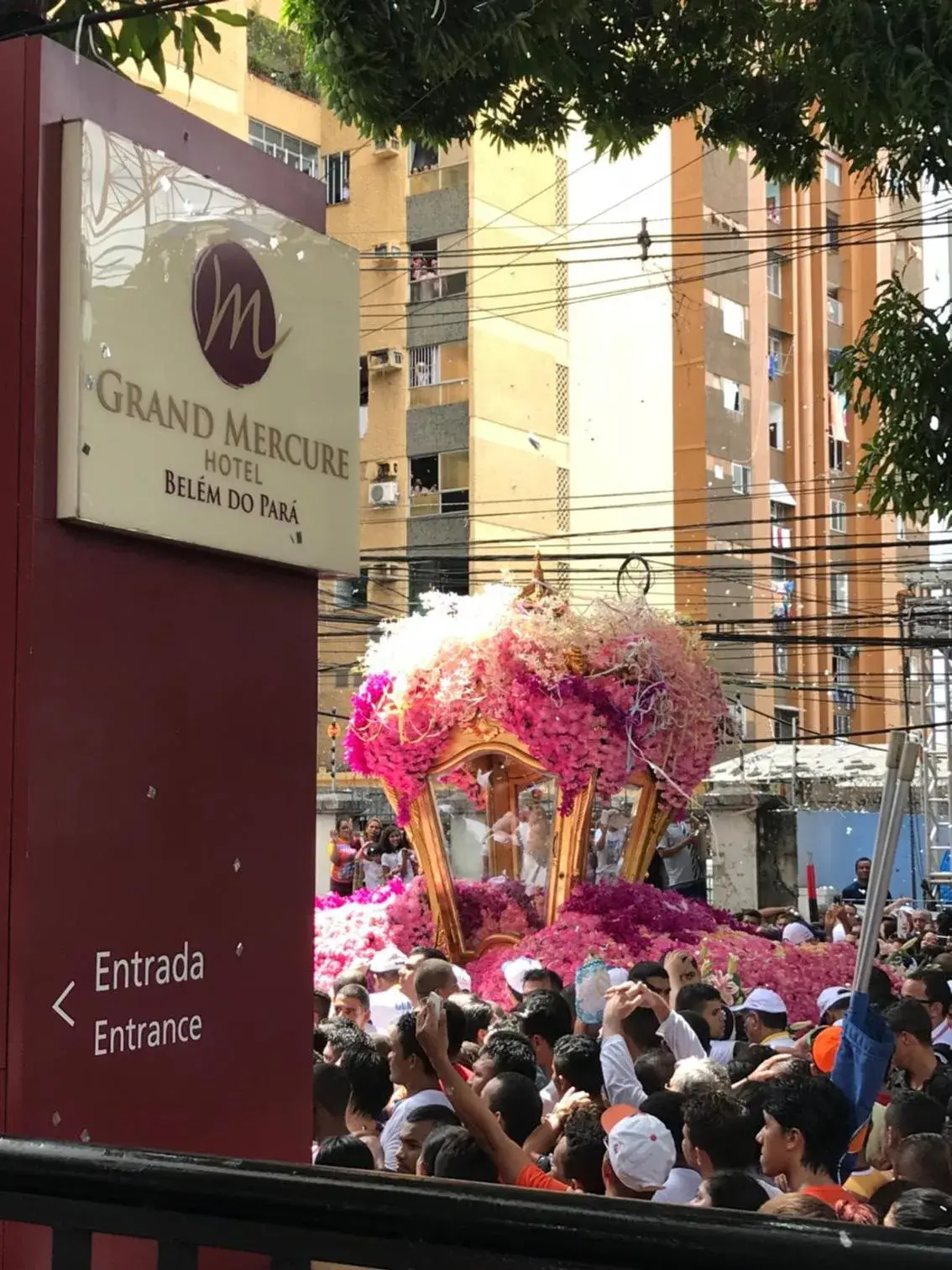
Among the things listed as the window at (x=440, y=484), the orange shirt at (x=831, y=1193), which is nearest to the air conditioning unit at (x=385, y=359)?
the window at (x=440, y=484)

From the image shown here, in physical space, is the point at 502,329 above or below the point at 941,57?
above

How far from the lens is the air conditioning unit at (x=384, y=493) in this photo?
35.7 metres

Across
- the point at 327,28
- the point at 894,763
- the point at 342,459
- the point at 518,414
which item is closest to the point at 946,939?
the point at 894,763

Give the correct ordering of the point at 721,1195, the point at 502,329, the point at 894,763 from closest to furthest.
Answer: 1. the point at 721,1195
2. the point at 894,763
3. the point at 502,329

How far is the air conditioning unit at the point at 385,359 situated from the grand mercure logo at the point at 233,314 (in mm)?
33124

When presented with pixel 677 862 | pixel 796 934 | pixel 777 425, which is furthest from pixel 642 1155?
pixel 777 425

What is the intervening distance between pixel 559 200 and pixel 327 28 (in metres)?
32.9

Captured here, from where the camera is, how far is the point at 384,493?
35750 millimetres

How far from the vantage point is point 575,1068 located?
6.28 meters

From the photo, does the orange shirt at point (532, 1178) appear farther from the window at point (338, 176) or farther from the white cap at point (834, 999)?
the window at point (338, 176)

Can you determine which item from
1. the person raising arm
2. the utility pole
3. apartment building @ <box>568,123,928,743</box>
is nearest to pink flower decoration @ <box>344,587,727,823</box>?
the person raising arm

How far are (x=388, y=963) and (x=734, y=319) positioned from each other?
32.3m

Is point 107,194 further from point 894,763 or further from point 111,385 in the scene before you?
point 894,763

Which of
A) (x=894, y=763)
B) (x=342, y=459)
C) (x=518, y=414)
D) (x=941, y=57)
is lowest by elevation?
(x=894, y=763)
